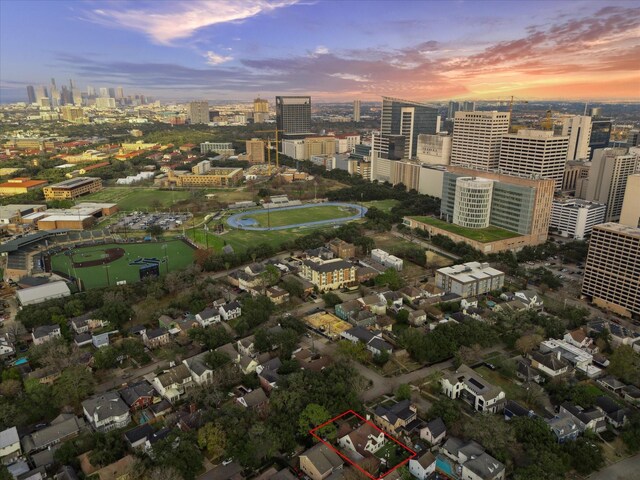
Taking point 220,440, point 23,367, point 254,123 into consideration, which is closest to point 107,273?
point 23,367

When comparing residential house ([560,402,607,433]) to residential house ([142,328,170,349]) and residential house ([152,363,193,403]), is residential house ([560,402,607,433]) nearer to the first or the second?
residential house ([152,363,193,403])

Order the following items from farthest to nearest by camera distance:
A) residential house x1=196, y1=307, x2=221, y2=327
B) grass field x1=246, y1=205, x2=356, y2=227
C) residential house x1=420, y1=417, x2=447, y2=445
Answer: grass field x1=246, y1=205, x2=356, y2=227, residential house x1=196, y1=307, x2=221, y2=327, residential house x1=420, y1=417, x2=447, y2=445

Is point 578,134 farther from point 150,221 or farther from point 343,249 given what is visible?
point 150,221

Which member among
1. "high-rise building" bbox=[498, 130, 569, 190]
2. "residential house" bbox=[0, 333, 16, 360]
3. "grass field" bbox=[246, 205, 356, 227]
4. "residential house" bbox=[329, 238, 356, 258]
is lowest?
"residential house" bbox=[0, 333, 16, 360]

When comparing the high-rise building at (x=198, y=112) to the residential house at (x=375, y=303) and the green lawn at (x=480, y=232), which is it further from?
the residential house at (x=375, y=303)

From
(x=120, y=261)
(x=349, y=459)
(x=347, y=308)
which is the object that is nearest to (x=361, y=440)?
(x=349, y=459)

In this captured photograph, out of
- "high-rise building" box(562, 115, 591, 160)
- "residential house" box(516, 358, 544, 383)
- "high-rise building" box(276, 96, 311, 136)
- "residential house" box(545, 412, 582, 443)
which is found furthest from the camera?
"high-rise building" box(276, 96, 311, 136)

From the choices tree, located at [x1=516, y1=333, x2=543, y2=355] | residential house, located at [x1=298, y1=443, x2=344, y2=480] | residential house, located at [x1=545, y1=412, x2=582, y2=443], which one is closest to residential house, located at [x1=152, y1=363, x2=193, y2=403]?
residential house, located at [x1=298, y1=443, x2=344, y2=480]
